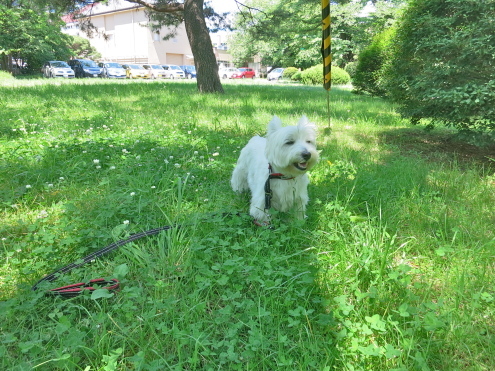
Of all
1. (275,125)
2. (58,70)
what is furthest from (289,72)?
(275,125)

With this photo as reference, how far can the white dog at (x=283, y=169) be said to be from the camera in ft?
9.07

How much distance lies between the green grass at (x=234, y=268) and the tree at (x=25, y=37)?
2980 cm

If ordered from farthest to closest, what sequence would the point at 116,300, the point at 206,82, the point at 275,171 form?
the point at 206,82 → the point at 275,171 → the point at 116,300

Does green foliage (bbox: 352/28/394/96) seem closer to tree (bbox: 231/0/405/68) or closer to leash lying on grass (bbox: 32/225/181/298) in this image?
tree (bbox: 231/0/405/68)

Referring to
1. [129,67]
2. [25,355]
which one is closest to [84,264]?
[25,355]

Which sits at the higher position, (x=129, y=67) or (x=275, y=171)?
(x=129, y=67)

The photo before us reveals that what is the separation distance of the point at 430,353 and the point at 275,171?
1876 mm

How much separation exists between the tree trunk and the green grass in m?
7.57

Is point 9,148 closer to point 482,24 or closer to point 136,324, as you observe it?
point 136,324

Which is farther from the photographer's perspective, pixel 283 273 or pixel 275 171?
pixel 275 171

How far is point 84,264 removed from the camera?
86.0 inches

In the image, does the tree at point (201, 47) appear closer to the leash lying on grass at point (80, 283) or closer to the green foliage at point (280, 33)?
the green foliage at point (280, 33)

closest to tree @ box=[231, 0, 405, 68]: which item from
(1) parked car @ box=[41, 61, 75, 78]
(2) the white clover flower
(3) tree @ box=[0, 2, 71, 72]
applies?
(2) the white clover flower

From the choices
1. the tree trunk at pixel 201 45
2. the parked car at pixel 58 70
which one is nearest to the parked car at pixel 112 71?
the parked car at pixel 58 70
